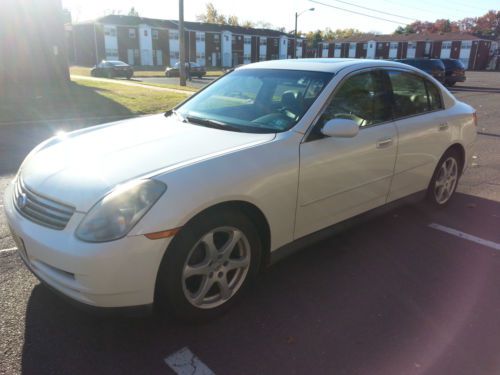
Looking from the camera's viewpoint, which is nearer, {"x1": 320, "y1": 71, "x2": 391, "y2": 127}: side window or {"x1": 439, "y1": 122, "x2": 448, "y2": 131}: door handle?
{"x1": 320, "y1": 71, "x2": 391, "y2": 127}: side window

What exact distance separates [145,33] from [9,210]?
66861mm

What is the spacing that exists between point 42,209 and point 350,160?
225 centimetres

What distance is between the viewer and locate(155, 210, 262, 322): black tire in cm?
245

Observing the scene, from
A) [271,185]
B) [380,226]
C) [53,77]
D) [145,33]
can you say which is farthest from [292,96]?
A: [145,33]

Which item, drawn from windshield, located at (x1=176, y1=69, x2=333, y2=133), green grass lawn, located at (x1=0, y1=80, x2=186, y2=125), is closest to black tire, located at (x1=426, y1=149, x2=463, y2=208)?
windshield, located at (x1=176, y1=69, x2=333, y2=133)

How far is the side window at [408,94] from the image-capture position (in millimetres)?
4059

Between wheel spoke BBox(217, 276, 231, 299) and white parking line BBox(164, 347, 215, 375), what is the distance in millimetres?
435

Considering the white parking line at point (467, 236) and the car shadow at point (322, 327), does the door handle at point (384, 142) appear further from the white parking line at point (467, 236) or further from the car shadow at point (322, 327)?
the white parking line at point (467, 236)

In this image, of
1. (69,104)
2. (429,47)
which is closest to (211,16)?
(429,47)

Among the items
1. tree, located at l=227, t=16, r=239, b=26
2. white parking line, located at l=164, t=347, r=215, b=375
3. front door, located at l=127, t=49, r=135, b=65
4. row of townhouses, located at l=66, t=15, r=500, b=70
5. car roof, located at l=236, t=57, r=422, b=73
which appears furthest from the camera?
tree, located at l=227, t=16, r=239, b=26

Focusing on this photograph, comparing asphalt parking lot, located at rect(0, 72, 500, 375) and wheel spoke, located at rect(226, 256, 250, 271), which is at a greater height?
wheel spoke, located at rect(226, 256, 250, 271)

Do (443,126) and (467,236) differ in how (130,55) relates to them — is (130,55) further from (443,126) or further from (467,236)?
(467,236)

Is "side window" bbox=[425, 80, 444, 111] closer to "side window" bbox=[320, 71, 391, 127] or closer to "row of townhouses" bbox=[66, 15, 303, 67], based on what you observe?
"side window" bbox=[320, 71, 391, 127]

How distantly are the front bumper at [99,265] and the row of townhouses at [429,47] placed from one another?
77.6 m
